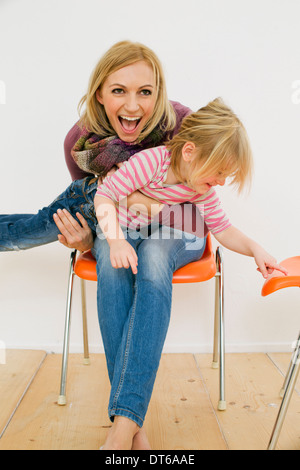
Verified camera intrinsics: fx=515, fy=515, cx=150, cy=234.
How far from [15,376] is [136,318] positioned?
30.8 inches

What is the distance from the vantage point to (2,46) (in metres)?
1.90

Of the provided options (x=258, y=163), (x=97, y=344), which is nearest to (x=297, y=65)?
(x=258, y=163)

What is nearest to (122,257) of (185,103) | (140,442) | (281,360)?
(140,442)

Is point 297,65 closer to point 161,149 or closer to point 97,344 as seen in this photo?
point 161,149

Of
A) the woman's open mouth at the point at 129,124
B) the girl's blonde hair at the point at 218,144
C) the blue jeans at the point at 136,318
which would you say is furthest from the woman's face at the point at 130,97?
the blue jeans at the point at 136,318

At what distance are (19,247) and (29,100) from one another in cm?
61

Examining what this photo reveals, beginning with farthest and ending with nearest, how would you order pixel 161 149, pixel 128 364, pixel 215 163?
pixel 161 149 < pixel 215 163 < pixel 128 364

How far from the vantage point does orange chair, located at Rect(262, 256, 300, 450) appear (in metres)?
1.15

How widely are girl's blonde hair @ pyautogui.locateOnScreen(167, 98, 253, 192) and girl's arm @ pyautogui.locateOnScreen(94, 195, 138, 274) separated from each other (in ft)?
0.75

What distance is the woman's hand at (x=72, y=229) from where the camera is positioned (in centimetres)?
155

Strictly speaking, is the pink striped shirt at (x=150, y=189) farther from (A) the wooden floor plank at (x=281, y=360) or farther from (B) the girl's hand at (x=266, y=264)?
(A) the wooden floor plank at (x=281, y=360)

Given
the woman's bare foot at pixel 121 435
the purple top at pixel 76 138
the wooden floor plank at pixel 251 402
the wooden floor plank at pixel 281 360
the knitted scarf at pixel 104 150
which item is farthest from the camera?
the wooden floor plank at pixel 281 360

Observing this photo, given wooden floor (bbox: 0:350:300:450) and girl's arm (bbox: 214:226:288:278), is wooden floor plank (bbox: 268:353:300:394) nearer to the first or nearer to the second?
A: wooden floor (bbox: 0:350:300:450)

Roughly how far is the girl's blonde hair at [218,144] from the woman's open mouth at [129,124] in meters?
0.24
